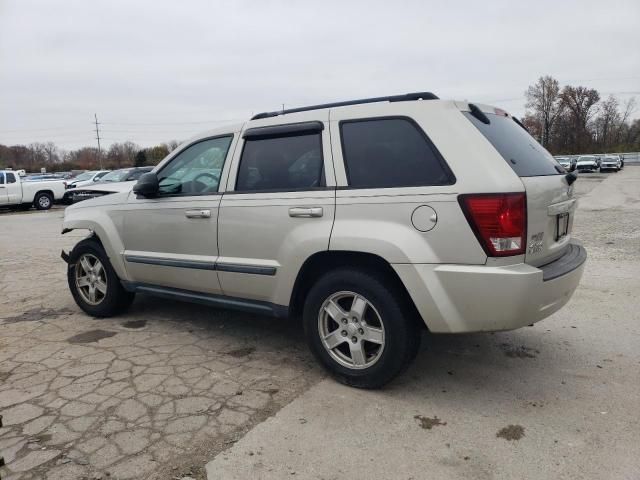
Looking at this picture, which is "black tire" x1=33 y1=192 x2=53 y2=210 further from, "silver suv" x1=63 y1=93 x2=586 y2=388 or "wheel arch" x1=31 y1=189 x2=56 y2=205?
"silver suv" x1=63 y1=93 x2=586 y2=388

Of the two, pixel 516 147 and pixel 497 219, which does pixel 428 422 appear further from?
pixel 516 147

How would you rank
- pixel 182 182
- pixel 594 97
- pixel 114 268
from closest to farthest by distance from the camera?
1. pixel 182 182
2. pixel 114 268
3. pixel 594 97

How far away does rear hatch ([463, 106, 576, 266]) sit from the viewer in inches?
117

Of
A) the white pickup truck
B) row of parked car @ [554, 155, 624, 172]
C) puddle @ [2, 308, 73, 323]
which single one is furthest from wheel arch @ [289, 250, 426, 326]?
row of parked car @ [554, 155, 624, 172]

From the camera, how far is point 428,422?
294 cm

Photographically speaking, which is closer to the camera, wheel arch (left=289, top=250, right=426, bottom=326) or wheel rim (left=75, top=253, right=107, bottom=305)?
wheel arch (left=289, top=250, right=426, bottom=326)

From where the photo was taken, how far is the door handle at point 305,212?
3358mm

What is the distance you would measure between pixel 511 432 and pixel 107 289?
12.6 ft

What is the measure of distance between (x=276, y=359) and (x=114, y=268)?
1989mm

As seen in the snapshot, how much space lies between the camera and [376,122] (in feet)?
10.9

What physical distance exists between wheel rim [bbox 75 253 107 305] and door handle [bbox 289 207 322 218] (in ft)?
8.06

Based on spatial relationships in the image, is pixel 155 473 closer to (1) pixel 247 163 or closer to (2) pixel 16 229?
(1) pixel 247 163

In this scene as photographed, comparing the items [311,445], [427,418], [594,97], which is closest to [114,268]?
[311,445]

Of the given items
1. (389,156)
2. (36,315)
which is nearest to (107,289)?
(36,315)
